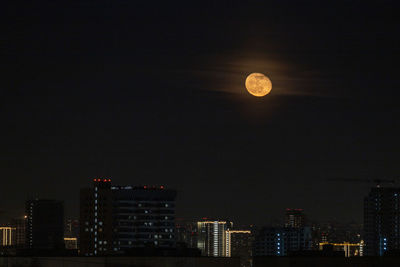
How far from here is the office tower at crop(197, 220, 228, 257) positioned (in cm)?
15150

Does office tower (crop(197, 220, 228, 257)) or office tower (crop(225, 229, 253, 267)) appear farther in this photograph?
office tower (crop(197, 220, 228, 257))

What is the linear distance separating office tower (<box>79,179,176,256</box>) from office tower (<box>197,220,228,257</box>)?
231 inches

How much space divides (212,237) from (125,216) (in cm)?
1841

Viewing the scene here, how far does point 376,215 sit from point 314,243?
80.0ft

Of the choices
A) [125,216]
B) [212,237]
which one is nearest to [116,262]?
[212,237]

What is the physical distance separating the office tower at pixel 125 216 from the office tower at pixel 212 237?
588 cm

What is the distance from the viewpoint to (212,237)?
155 metres

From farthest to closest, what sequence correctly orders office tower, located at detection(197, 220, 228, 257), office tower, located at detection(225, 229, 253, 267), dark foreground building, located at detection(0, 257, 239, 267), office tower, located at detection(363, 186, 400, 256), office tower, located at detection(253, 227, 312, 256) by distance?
office tower, located at detection(363, 186, 400, 256), office tower, located at detection(197, 220, 228, 257), office tower, located at detection(225, 229, 253, 267), office tower, located at detection(253, 227, 312, 256), dark foreground building, located at detection(0, 257, 239, 267)

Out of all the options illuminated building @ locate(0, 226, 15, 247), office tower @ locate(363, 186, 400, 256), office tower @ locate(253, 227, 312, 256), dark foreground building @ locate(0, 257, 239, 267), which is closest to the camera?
dark foreground building @ locate(0, 257, 239, 267)

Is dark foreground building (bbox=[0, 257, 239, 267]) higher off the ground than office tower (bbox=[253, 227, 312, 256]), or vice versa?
dark foreground building (bbox=[0, 257, 239, 267])

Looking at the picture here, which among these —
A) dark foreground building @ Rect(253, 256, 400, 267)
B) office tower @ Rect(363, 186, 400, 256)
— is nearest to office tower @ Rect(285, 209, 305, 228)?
office tower @ Rect(363, 186, 400, 256)

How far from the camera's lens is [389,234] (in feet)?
521

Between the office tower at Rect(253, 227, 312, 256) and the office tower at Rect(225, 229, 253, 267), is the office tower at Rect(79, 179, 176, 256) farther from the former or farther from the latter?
the office tower at Rect(253, 227, 312, 256)

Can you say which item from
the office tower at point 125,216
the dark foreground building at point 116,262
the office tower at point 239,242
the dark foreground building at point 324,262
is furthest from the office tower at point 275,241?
the dark foreground building at point 116,262
